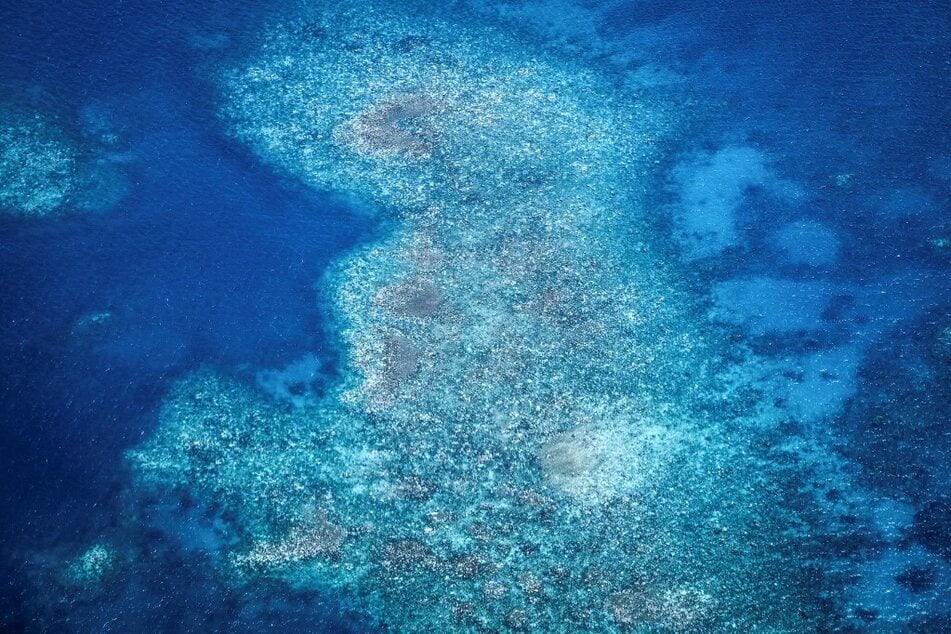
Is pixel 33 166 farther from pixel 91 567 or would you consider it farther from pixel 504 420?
pixel 504 420

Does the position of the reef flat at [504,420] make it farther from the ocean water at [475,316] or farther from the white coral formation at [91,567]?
the white coral formation at [91,567]

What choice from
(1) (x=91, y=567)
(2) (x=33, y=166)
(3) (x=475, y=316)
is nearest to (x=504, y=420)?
(3) (x=475, y=316)

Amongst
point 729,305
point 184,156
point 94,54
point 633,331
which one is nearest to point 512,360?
point 633,331

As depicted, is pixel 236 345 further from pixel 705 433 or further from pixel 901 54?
pixel 901 54

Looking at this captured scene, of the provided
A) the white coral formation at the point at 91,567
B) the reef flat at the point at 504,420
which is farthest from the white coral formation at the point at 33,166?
the white coral formation at the point at 91,567

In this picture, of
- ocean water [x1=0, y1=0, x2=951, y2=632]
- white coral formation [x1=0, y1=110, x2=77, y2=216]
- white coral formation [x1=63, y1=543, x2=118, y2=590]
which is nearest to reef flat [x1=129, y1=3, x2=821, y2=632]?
ocean water [x1=0, y1=0, x2=951, y2=632]
